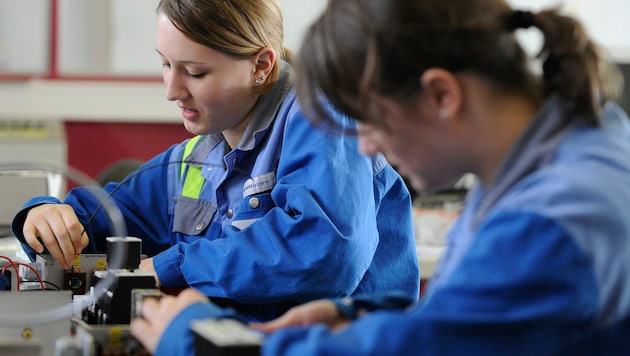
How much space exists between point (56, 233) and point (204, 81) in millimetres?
347

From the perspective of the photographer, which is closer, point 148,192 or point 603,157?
point 603,157

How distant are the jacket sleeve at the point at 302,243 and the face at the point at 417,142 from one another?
473 mm

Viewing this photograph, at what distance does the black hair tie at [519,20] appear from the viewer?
2.97ft

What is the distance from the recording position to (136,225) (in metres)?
1.78

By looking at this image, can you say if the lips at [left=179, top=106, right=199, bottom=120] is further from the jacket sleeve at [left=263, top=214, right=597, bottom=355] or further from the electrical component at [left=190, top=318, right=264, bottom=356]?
the jacket sleeve at [left=263, top=214, right=597, bottom=355]

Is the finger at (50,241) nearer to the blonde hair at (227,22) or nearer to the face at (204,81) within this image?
the face at (204,81)

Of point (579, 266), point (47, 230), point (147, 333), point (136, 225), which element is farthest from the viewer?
point (136, 225)

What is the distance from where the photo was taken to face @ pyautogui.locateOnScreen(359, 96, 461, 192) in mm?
879

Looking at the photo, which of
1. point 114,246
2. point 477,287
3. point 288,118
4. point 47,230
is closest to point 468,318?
point 477,287

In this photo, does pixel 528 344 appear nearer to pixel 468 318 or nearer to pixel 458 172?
pixel 468 318

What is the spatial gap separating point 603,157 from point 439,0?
0.20m

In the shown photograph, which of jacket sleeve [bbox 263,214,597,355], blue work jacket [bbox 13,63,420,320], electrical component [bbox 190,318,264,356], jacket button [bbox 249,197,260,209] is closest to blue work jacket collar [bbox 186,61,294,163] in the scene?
blue work jacket [bbox 13,63,420,320]

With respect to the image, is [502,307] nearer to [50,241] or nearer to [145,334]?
[145,334]

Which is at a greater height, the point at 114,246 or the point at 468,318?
the point at 468,318
